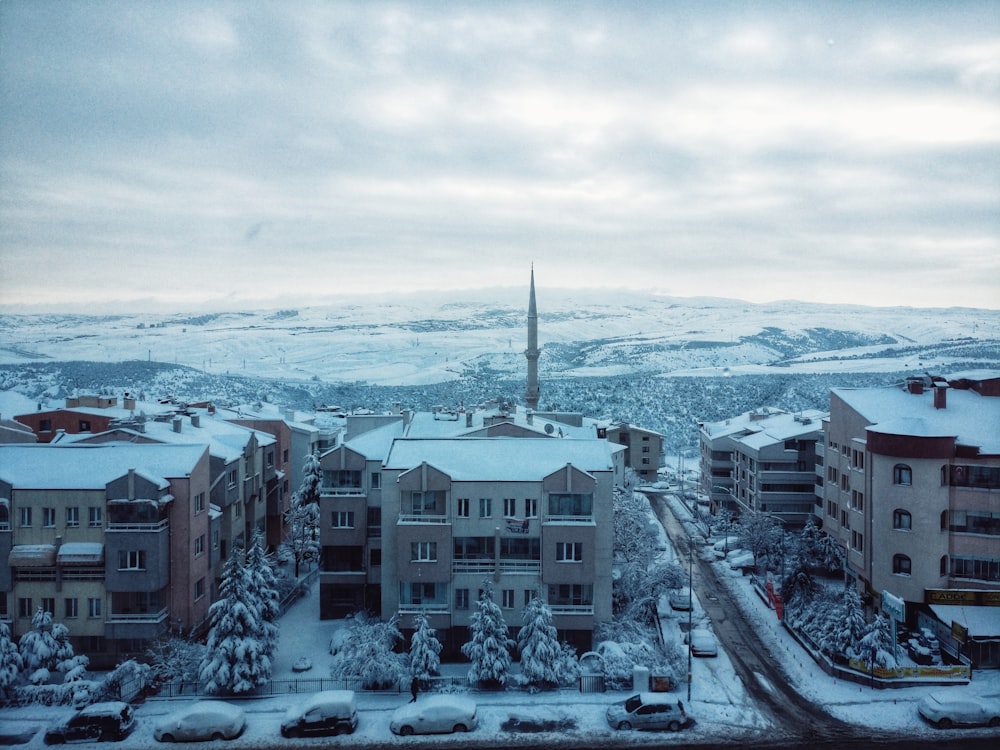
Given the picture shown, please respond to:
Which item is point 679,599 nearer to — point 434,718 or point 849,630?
point 849,630

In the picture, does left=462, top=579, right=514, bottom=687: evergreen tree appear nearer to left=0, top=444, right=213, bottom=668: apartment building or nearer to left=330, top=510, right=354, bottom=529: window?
left=330, top=510, right=354, bottom=529: window

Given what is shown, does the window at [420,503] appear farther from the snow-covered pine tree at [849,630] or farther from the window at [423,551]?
the snow-covered pine tree at [849,630]

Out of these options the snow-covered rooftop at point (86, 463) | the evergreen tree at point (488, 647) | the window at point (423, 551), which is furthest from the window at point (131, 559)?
the evergreen tree at point (488, 647)

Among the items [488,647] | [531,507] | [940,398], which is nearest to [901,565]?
[940,398]

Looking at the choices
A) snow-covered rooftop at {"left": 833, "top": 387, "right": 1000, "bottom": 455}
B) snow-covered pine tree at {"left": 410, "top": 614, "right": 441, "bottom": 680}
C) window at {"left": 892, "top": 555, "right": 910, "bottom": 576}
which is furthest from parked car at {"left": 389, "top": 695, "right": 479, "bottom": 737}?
snow-covered rooftop at {"left": 833, "top": 387, "right": 1000, "bottom": 455}

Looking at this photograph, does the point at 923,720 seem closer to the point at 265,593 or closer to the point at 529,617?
the point at 529,617

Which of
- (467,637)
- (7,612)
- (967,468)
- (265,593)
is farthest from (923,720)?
(7,612)
